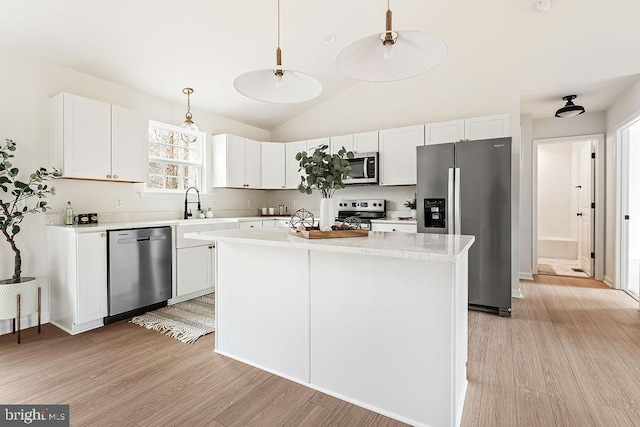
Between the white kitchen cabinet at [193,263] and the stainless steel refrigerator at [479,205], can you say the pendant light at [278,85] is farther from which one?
the white kitchen cabinet at [193,263]

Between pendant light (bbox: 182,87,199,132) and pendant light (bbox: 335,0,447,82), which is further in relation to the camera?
pendant light (bbox: 182,87,199,132)

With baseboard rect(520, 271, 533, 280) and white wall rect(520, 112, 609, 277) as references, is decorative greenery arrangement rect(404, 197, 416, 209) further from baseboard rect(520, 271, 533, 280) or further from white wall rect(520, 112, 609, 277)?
baseboard rect(520, 271, 533, 280)

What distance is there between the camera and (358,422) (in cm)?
165

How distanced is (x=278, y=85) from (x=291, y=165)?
331 centimetres

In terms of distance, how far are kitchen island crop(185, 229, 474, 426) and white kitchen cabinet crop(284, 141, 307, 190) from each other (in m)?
2.84

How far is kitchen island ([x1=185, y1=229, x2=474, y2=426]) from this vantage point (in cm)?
155

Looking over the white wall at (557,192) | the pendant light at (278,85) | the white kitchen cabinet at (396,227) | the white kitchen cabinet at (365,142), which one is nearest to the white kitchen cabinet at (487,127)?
the white kitchen cabinet at (365,142)

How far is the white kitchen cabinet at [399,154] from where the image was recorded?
407cm

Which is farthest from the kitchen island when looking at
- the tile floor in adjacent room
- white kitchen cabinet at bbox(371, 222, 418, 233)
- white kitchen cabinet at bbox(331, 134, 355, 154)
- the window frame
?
the tile floor in adjacent room

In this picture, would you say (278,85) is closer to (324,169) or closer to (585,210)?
(324,169)

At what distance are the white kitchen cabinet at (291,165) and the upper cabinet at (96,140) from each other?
6.87 ft

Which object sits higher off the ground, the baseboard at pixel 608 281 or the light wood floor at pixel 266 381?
the baseboard at pixel 608 281

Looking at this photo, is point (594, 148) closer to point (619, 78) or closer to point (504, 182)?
point (619, 78)

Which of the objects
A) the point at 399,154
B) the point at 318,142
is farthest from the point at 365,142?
the point at 318,142
